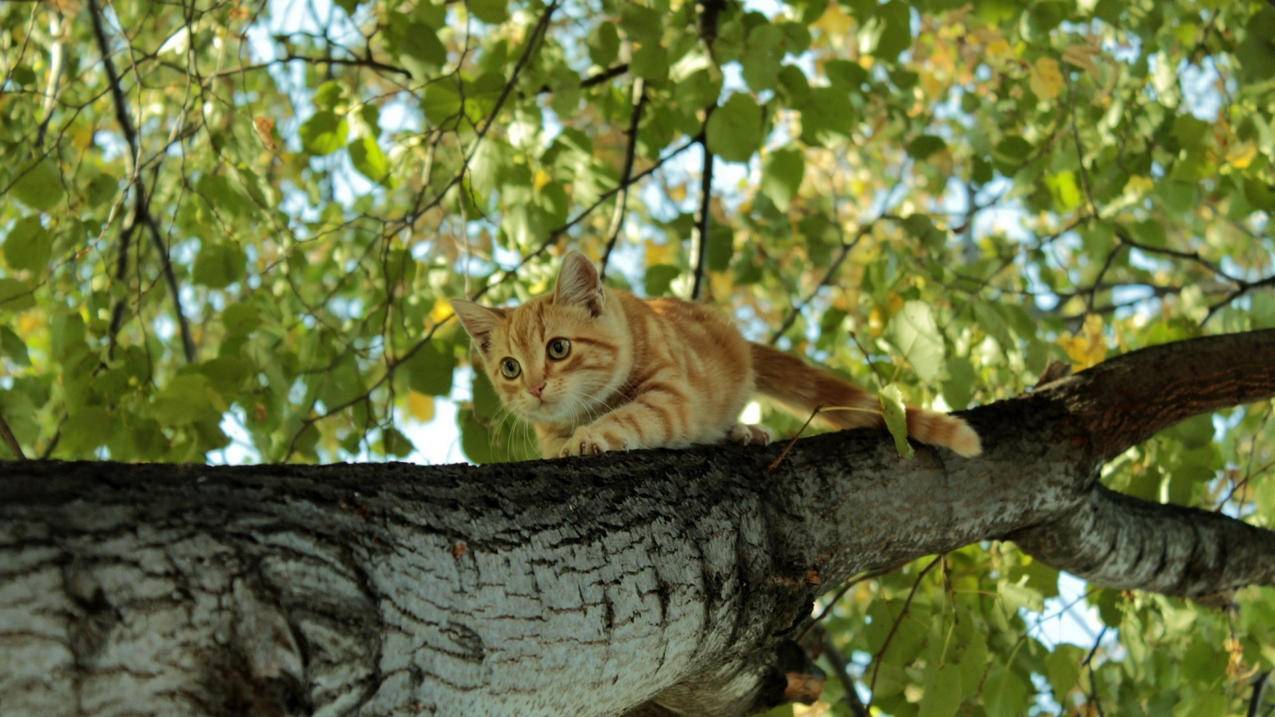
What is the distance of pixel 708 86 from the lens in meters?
3.16

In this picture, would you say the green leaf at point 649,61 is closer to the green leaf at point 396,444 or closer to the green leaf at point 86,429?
the green leaf at point 396,444

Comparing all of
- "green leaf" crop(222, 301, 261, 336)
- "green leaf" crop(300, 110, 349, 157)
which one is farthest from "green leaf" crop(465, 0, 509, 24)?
"green leaf" crop(222, 301, 261, 336)

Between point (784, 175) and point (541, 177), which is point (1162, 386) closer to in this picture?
point (784, 175)

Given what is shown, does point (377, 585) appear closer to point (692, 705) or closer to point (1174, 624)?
point (692, 705)

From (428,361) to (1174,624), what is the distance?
2.40 m

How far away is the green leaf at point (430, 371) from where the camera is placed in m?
3.16

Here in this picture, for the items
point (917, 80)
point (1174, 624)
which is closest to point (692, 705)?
point (1174, 624)

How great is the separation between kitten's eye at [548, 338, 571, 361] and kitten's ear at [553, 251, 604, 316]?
119mm

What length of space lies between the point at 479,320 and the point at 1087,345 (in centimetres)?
241

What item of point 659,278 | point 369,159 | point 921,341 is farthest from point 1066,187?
point 369,159

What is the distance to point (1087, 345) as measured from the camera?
168 inches

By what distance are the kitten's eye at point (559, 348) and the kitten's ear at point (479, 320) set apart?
0.89 ft

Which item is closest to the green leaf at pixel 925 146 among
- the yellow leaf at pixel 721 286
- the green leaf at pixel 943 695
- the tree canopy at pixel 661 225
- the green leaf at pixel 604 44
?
the tree canopy at pixel 661 225

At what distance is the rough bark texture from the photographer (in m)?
1.04
